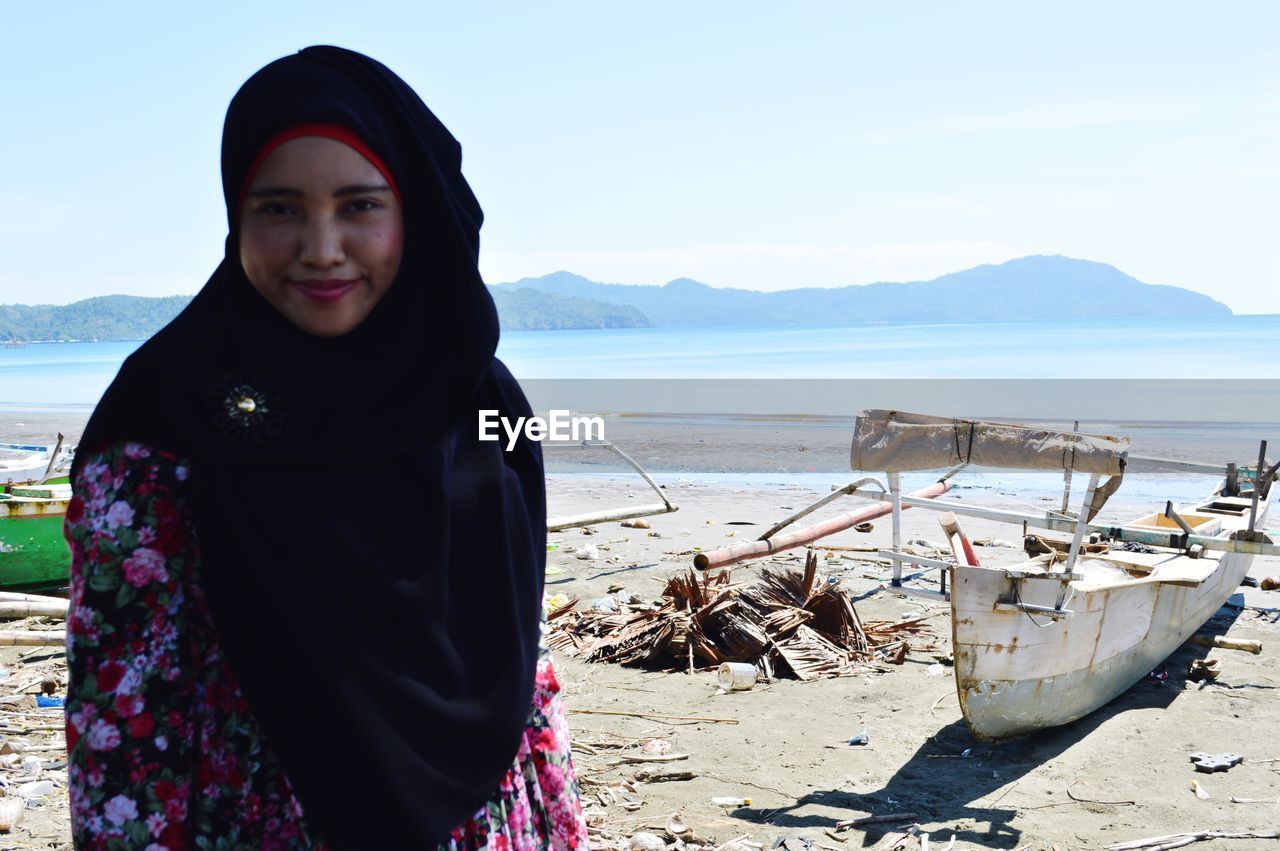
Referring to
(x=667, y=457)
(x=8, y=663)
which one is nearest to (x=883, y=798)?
(x=8, y=663)

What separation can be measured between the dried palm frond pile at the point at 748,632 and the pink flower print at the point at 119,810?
6.12 m

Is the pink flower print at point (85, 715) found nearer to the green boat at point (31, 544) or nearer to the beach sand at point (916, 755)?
the beach sand at point (916, 755)

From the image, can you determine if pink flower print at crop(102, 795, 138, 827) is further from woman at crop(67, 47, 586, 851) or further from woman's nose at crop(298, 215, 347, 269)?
woman's nose at crop(298, 215, 347, 269)

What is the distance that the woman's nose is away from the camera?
1332 mm

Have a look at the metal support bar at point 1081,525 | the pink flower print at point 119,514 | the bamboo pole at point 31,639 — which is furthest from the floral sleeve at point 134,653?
the bamboo pole at point 31,639

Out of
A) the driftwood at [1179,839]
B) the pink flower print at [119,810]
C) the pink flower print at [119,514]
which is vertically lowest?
the driftwood at [1179,839]

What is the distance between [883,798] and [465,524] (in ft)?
14.2

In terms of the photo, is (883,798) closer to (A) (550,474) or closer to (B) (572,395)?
(A) (550,474)

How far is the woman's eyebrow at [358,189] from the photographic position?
1.36m

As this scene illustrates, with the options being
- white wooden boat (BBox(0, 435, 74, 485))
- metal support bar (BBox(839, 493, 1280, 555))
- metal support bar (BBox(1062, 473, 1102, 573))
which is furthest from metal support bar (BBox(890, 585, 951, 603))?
white wooden boat (BBox(0, 435, 74, 485))

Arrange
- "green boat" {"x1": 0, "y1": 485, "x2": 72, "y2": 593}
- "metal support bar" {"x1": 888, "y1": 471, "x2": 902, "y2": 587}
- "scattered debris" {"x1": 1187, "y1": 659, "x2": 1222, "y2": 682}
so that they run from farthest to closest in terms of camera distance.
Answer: "green boat" {"x1": 0, "y1": 485, "x2": 72, "y2": 593} < "scattered debris" {"x1": 1187, "y1": 659, "x2": 1222, "y2": 682} < "metal support bar" {"x1": 888, "y1": 471, "x2": 902, "y2": 587}

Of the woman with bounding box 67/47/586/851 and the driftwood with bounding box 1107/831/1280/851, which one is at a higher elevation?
the woman with bounding box 67/47/586/851

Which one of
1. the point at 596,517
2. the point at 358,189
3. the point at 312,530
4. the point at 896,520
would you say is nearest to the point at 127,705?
the point at 312,530

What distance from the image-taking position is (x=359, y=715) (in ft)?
4.17
